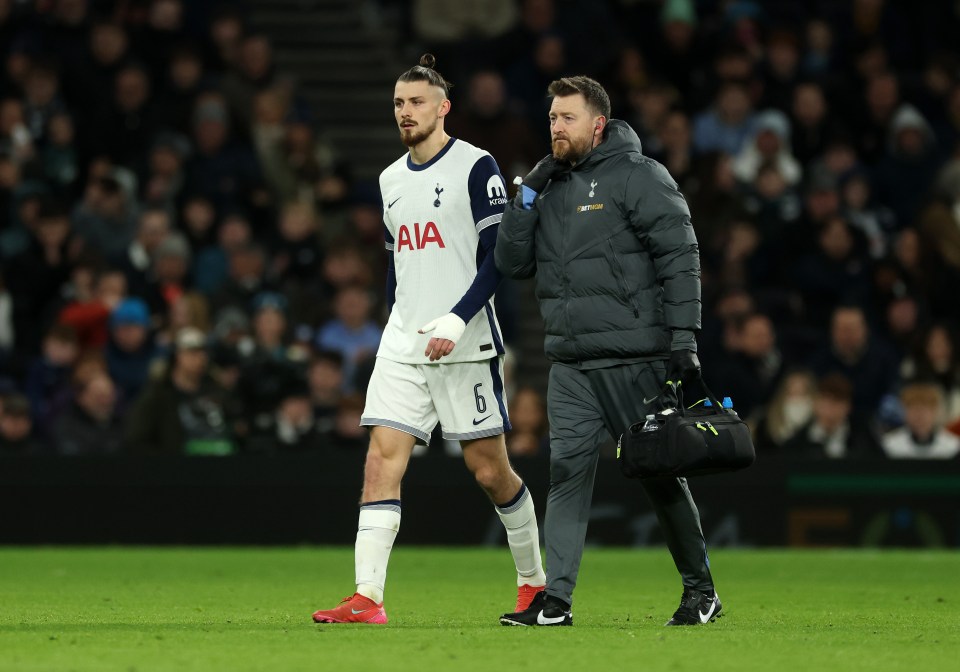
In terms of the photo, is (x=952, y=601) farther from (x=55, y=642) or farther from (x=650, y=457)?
(x=55, y=642)

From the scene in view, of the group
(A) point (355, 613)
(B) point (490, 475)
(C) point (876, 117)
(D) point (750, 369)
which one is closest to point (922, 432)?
(D) point (750, 369)

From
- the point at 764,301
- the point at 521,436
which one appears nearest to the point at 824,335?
the point at 764,301

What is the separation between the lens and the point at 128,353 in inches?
625

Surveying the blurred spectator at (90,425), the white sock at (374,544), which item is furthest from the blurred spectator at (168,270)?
the white sock at (374,544)

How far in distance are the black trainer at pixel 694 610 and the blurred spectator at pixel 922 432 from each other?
6.88m

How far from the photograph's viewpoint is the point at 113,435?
49.6ft

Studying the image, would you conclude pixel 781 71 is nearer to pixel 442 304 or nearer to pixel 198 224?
pixel 198 224

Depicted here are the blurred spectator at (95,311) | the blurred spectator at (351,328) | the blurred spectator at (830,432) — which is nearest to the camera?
the blurred spectator at (830,432)

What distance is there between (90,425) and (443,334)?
24.6 ft

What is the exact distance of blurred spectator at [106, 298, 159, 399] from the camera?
51.9 feet

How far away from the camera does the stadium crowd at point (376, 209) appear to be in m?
15.4

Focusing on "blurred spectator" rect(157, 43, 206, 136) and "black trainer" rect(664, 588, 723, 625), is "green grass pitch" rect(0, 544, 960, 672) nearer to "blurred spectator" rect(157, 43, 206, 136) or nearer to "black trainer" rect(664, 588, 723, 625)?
"black trainer" rect(664, 588, 723, 625)

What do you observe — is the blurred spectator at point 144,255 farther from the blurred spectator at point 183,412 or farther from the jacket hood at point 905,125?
the jacket hood at point 905,125

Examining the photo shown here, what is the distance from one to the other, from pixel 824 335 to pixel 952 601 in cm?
690
